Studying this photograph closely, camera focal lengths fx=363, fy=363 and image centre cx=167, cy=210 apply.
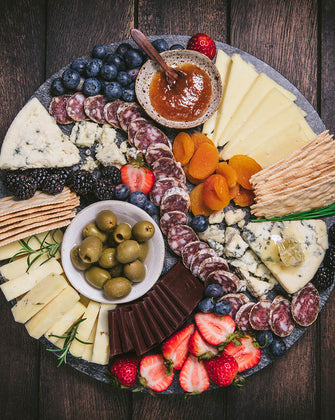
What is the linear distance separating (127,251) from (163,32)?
1286 millimetres

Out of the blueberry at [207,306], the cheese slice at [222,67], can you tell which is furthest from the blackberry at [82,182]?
the blueberry at [207,306]

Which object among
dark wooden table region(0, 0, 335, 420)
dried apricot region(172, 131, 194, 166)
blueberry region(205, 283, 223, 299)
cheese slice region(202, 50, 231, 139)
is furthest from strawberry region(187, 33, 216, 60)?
blueberry region(205, 283, 223, 299)

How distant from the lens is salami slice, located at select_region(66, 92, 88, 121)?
74.5 inches

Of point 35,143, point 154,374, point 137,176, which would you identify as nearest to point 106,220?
point 137,176

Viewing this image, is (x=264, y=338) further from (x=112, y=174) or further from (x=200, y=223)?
(x=112, y=174)

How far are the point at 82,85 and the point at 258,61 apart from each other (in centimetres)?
97

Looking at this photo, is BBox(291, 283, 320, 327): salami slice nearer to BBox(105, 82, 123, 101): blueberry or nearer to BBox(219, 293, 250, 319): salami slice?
BBox(219, 293, 250, 319): salami slice

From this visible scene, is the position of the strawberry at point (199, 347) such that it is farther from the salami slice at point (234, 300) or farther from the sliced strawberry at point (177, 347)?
the salami slice at point (234, 300)

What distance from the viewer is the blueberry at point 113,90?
6.11ft

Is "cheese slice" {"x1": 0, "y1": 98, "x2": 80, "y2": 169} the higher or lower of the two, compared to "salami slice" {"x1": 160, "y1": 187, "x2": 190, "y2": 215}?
higher

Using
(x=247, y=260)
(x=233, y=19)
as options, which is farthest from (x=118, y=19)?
(x=247, y=260)

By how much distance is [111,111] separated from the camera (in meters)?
1.90

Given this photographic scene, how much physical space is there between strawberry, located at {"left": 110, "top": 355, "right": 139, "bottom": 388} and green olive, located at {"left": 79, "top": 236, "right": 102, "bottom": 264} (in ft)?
1.73

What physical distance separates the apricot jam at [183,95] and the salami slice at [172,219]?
492mm
